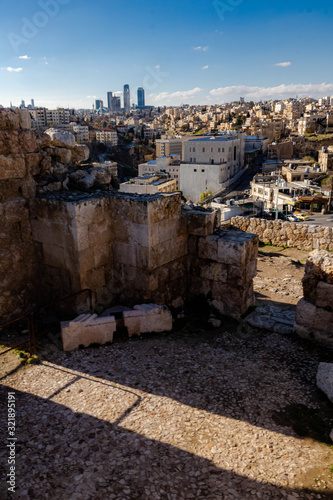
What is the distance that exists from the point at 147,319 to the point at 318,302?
261cm

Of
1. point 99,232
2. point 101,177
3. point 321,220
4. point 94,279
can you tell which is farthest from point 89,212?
point 321,220

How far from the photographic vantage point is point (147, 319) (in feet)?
19.2

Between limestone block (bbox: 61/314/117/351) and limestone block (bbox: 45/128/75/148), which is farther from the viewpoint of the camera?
limestone block (bbox: 45/128/75/148)

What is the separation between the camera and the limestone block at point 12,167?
5758 mm

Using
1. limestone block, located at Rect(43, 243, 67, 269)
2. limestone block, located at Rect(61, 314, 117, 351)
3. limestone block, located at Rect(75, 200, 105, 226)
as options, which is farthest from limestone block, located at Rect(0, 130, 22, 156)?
limestone block, located at Rect(61, 314, 117, 351)

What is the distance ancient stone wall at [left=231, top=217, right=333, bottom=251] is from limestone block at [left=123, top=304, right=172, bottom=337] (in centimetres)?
963

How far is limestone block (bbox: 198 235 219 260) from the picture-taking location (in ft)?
21.4

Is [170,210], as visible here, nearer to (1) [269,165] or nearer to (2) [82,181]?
(2) [82,181]

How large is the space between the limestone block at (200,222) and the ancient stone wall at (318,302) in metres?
1.83

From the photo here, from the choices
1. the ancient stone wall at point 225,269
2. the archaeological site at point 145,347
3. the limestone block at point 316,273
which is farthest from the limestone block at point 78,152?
the limestone block at point 316,273

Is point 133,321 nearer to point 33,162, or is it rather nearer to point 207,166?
point 33,162

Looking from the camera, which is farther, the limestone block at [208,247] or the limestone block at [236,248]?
the limestone block at [208,247]

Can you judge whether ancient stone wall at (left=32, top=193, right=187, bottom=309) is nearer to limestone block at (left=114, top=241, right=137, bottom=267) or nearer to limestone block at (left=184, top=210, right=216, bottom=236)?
limestone block at (left=114, top=241, right=137, bottom=267)

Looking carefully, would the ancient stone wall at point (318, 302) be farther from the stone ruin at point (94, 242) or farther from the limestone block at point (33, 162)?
the limestone block at point (33, 162)
